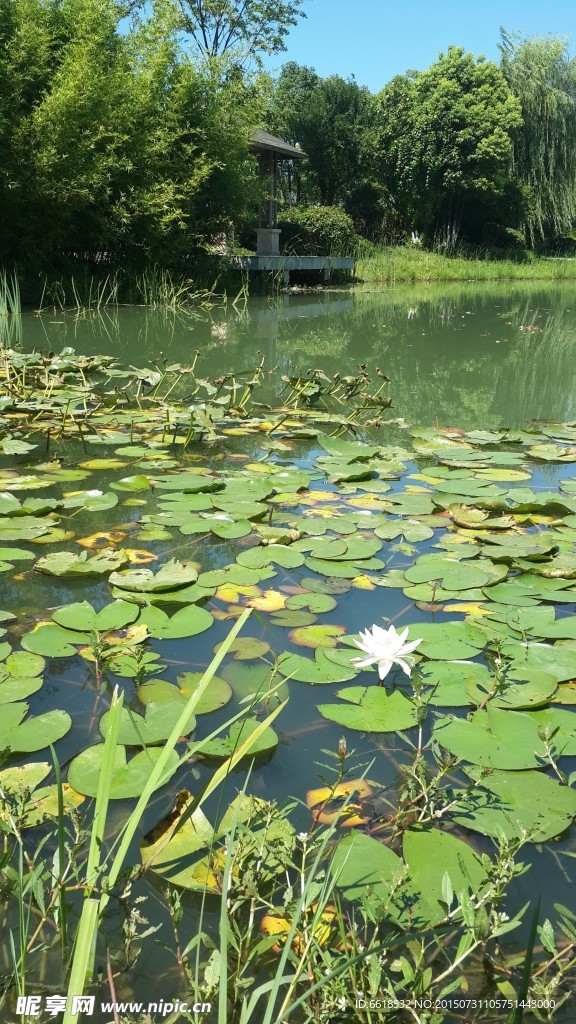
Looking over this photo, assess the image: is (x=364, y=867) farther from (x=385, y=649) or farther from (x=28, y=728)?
(x=28, y=728)

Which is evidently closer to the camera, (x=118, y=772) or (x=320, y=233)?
(x=118, y=772)

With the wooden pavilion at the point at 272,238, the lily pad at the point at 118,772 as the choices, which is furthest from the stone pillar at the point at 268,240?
the lily pad at the point at 118,772

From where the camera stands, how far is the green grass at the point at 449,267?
562 inches

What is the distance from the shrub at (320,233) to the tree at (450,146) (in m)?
6.23

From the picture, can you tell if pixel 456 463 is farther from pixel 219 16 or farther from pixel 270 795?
pixel 219 16

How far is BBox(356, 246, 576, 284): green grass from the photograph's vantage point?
14.3 metres

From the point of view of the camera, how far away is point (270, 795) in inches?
37.5

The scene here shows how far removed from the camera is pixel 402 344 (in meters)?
5.67

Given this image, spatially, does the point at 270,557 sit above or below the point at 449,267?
below

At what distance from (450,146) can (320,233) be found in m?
7.31

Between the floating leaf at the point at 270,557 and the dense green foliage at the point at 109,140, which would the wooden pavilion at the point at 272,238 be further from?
the floating leaf at the point at 270,557

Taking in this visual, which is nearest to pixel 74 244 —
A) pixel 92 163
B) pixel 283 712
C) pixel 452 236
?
pixel 92 163

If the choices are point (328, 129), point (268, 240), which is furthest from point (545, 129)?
point (268, 240)

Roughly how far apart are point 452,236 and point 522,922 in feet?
66.0
